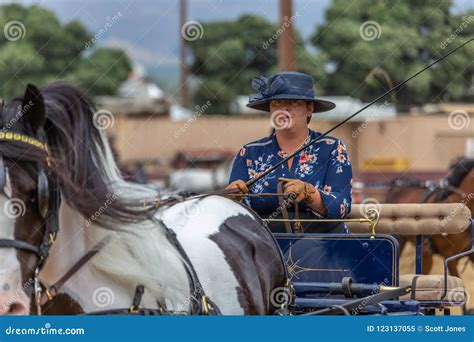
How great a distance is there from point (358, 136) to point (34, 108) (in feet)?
51.7

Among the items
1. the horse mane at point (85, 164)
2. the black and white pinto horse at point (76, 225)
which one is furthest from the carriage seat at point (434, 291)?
the horse mane at point (85, 164)

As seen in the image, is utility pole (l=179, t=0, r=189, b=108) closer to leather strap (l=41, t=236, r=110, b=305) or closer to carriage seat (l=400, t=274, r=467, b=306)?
carriage seat (l=400, t=274, r=467, b=306)

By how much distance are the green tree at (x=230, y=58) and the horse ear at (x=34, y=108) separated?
19964mm

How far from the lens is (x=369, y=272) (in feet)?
15.0

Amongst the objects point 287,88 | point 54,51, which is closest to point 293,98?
point 287,88

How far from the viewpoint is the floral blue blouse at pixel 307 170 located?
4.60 metres

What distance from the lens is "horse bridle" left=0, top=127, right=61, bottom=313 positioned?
10.8ft

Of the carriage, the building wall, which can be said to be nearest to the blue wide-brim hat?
the carriage

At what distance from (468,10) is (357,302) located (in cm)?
285

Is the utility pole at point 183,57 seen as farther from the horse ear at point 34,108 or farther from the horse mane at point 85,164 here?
the horse ear at point 34,108

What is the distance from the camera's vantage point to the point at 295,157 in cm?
471
